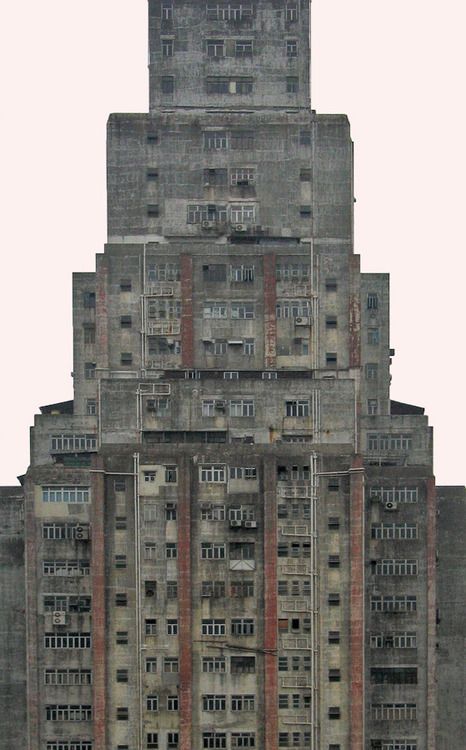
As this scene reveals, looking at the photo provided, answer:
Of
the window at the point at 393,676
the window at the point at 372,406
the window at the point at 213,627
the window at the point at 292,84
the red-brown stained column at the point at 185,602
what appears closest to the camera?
the red-brown stained column at the point at 185,602

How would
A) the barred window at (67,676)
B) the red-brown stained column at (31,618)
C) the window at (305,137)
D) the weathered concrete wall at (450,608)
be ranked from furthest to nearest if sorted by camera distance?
the weathered concrete wall at (450,608) → the window at (305,137) → the barred window at (67,676) → the red-brown stained column at (31,618)

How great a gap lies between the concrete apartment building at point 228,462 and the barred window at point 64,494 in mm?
131

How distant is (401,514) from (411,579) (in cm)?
432

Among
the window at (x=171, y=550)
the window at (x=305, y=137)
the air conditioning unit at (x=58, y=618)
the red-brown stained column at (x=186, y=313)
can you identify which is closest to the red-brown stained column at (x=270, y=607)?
the window at (x=171, y=550)

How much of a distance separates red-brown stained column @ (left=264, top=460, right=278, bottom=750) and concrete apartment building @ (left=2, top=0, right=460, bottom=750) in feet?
0.46

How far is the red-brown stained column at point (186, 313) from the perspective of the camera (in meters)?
99.2

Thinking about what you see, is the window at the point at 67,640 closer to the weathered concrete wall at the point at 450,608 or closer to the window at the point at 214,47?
the weathered concrete wall at the point at 450,608

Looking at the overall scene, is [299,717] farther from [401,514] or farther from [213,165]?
[213,165]

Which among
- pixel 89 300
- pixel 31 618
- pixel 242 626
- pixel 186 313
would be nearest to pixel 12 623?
pixel 31 618

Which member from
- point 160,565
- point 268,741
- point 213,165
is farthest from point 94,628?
point 213,165

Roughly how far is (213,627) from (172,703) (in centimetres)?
550

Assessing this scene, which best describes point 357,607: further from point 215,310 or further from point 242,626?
point 215,310

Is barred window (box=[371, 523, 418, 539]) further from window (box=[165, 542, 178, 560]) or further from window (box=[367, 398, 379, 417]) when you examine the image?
window (box=[165, 542, 178, 560])

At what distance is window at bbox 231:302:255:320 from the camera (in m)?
99.6
